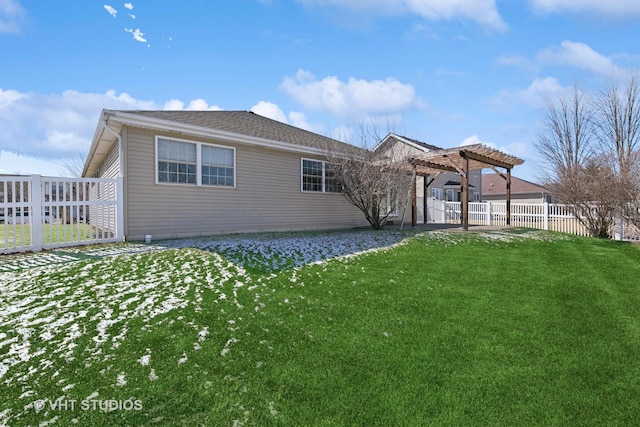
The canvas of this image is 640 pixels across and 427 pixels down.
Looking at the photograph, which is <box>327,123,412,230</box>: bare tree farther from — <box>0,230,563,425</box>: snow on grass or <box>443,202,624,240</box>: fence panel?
<box>443,202,624,240</box>: fence panel

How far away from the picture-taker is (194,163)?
9.01 metres

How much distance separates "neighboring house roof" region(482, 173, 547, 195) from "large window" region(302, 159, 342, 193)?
94.0 feet

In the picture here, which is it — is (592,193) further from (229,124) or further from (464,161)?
(229,124)

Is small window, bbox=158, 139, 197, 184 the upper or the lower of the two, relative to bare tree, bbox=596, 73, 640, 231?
lower

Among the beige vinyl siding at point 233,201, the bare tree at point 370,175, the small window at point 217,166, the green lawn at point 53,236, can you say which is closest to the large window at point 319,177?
the beige vinyl siding at point 233,201

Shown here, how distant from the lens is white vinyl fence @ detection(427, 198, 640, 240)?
39.9 ft

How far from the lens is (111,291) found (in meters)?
4.02

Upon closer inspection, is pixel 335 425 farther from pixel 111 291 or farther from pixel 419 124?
pixel 419 124

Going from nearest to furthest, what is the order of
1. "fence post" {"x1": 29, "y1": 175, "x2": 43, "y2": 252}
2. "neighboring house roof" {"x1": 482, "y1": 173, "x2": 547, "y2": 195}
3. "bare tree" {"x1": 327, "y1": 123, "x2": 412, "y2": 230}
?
"fence post" {"x1": 29, "y1": 175, "x2": 43, "y2": 252}, "bare tree" {"x1": 327, "y1": 123, "x2": 412, "y2": 230}, "neighboring house roof" {"x1": 482, "y1": 173, "x2": 547, "y2": 195}

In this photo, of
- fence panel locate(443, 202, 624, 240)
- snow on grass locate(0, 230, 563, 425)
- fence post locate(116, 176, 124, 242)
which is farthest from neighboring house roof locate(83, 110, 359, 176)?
fence panel locate(443, 202, 624, 240)

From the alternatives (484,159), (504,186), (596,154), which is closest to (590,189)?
(596,154)

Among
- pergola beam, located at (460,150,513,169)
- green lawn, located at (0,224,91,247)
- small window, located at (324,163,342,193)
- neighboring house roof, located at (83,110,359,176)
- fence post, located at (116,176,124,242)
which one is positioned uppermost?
neighboring house roof, located at (83,110,359,176)

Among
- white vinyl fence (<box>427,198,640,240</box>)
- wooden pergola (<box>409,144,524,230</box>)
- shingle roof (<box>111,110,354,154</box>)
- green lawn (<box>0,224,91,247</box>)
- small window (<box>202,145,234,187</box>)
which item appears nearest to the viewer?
green lawn (<box>0,224,91,247</box>)

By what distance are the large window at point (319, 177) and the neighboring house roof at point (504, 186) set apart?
2866 centimetres
